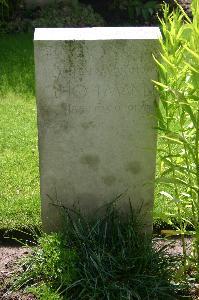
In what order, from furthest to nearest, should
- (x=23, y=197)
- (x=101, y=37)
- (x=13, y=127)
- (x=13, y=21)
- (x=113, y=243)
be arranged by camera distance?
1. (x=13, y=21)
2. (x=13, y=127)
3. (x=23, y=197)
4. (x=113, y=243)
5. (x=101, y=37)

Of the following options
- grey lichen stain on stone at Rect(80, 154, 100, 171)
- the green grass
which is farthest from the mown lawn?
grey lichen stain on stone at Rect(80, 154, 100, 171)

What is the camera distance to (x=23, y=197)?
4.96m

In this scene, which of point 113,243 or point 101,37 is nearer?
point 101,37

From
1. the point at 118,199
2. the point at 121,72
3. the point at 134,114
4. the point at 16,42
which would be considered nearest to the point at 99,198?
the point at 118,199

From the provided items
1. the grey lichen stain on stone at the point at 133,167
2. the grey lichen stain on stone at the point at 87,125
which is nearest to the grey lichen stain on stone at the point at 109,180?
the grey lichen stain on stone at the point at 133,167

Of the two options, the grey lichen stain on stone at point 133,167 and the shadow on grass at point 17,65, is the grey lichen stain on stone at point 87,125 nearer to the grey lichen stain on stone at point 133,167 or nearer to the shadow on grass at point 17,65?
the grey lichen stain on stone at point 133,167

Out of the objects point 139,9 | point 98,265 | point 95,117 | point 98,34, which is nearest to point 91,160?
point 95,117

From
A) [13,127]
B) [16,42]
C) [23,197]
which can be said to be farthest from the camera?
[16,42]

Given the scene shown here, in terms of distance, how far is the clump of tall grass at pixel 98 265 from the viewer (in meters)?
3.65

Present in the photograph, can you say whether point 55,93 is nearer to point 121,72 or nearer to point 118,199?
point 121,72

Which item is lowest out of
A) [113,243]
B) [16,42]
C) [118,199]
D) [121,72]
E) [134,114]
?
[113,243]

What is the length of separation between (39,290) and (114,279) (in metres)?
0.48

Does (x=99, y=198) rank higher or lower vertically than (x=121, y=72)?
lower

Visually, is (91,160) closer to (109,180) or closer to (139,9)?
(109,180)
